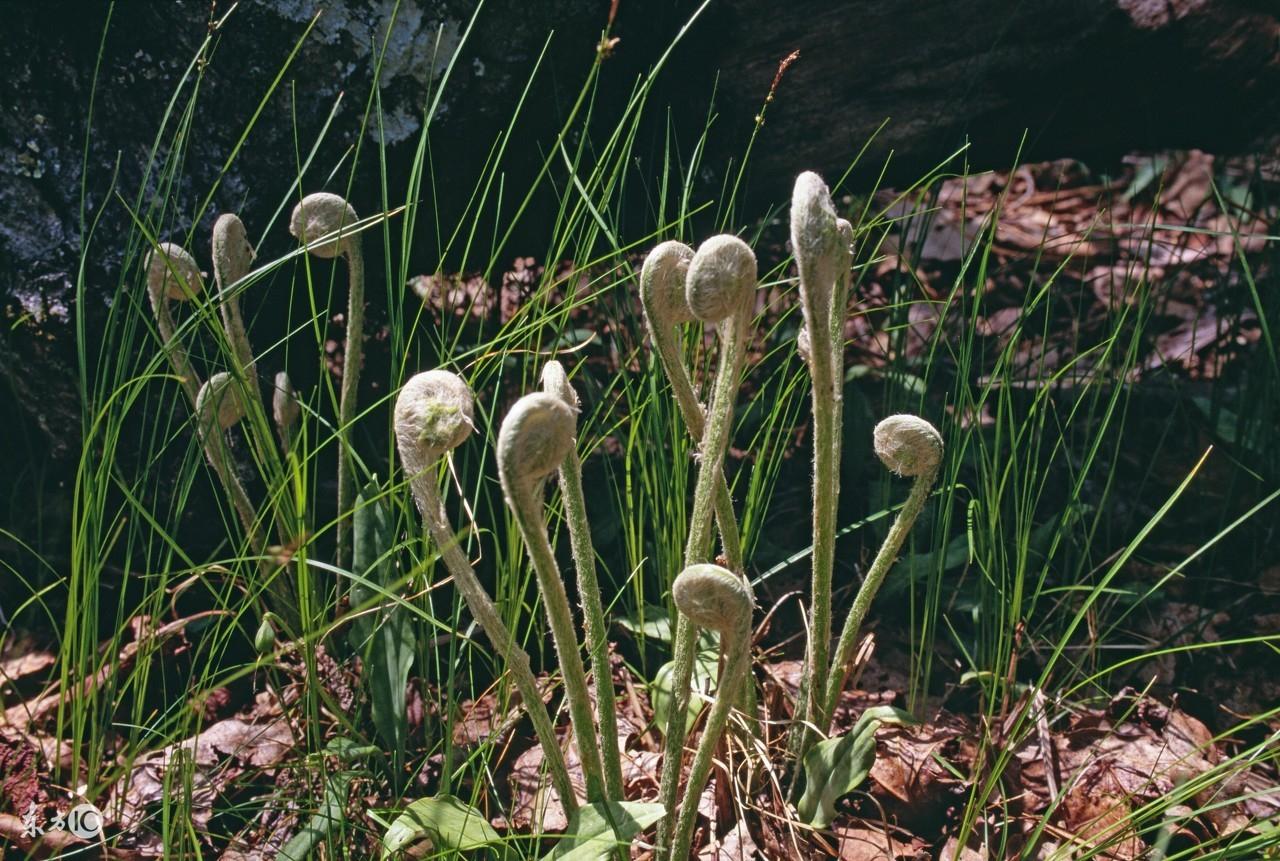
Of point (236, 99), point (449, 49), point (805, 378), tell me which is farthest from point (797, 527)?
point (236, 99)

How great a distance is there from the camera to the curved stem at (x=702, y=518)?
137 centimetres

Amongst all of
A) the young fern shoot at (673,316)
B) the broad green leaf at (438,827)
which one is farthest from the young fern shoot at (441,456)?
the young fern shoot at (673,316)

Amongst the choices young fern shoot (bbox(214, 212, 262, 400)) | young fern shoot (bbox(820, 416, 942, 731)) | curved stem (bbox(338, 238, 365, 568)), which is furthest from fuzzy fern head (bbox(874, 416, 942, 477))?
young fern shoot (bbox(214, 212, 262, 400))

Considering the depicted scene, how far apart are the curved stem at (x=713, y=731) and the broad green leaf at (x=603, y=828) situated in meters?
0.07

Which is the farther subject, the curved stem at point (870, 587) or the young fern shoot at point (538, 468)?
the curved stem at point (870, 587)

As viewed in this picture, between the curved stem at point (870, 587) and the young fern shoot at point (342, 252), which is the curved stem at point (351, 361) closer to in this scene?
the young fern shoot at point (342, 252)

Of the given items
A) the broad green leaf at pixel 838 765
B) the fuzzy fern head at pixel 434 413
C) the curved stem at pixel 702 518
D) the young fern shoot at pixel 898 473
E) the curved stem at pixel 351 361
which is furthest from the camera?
the curved stem at pixel 351 361

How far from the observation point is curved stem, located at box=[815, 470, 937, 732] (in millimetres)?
1539

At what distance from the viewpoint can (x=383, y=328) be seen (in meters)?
2.56

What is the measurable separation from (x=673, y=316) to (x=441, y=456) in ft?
1.16

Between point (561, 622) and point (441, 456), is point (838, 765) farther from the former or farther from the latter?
point (441, 456)

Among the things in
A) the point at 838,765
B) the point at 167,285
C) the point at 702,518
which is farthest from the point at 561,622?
the point at 167,285

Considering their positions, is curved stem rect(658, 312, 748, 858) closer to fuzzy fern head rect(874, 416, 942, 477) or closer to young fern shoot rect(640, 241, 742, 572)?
young fern shoot rect(640, 241, 742, 572)

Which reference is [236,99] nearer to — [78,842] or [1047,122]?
[78,842]
